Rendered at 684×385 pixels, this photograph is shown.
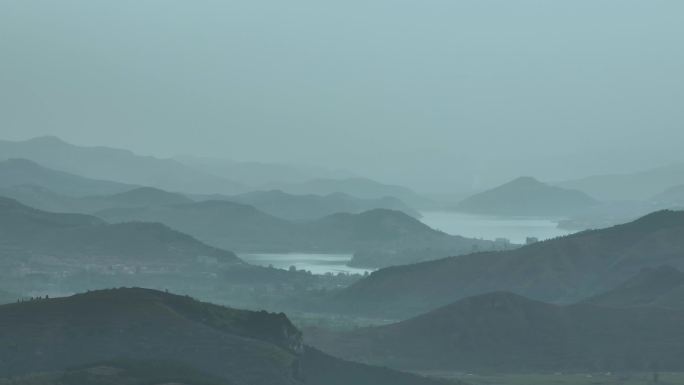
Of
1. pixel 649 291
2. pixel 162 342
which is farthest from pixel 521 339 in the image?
pixel 162 342

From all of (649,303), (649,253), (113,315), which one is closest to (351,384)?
(113,315)

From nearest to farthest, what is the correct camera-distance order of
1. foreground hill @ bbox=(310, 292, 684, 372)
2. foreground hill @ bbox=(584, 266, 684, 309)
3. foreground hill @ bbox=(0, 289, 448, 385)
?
foreground hill @ bbox=(0, 289, 448, 385) → foreground hill @ bbox=(310, 292, 684, 372) → foreground hill @ bbox=(584, 266, 684, 309)

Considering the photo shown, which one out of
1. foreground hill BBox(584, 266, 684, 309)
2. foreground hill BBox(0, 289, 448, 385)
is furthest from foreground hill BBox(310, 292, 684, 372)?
foreground hill BBox(0, 289, 448, 385)

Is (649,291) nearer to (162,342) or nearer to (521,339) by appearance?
(521,339)

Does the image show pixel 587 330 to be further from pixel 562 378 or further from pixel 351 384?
pixel 351 384

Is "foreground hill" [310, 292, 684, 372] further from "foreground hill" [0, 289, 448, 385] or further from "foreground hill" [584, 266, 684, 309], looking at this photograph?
"foreground hill" [0, 289, 448, 385]

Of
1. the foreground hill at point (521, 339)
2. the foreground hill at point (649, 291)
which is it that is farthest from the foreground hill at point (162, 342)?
the foreground hill at point (649, 291)
